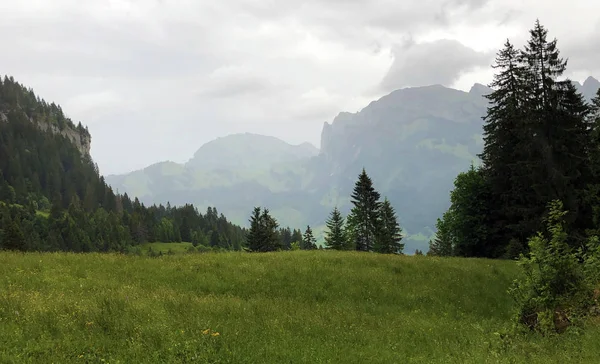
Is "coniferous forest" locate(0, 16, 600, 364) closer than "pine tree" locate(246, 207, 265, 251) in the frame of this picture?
Yes

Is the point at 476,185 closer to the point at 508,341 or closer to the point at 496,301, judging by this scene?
the point at 496,301

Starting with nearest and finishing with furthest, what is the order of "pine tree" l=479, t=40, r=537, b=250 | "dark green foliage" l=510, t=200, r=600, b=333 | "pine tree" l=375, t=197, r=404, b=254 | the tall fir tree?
"dark green foliage" l=510, t=200, r=600, b=333, "pine tree" l=479, t=40, r=537, b=250, the tall fir tree, "pine tree" l=375, t=197, r=404, b=254

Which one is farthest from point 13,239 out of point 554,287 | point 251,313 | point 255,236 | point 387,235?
point 554,287

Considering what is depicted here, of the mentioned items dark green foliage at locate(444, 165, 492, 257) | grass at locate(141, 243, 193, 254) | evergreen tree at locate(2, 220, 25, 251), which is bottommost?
grass at locate(141, 243, 193, 254)

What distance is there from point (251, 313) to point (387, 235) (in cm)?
6660

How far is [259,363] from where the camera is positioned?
831cm

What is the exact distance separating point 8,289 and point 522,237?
130ft

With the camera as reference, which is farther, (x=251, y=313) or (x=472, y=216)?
(x=472, y=216)

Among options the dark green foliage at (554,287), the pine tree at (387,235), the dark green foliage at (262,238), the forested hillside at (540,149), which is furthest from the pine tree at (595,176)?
the dark green foliage at (262,238)

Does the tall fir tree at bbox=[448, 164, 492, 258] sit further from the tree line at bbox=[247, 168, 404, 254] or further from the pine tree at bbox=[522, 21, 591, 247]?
the tree line at bbox=[247, 168, 404, 254]

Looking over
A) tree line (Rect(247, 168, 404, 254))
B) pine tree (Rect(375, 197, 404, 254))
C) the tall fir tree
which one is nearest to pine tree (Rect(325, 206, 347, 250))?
tree line (Rect(247, 168, 404, 254))

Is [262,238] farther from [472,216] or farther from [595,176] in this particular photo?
[595,176]

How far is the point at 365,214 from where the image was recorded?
66438 mm

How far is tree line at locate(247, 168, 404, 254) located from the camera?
218 feet
